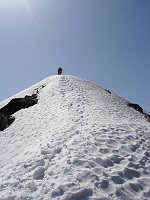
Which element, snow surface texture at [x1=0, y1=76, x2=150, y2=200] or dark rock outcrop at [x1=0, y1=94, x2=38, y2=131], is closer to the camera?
snow surface texture at [x1=0, y1=76, x2=150, y2=200]

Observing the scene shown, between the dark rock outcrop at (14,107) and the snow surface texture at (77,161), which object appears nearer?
the snow surface texture at (77,161)

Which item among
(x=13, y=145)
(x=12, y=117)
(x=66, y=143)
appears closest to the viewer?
(x=66, y=143)

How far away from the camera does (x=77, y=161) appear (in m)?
12.3

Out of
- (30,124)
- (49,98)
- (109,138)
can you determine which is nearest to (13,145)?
(30,124)

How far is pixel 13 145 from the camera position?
1839 cm

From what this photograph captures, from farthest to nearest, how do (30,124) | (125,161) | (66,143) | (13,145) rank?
(30,124), (13,145), (66,143), (125,161)

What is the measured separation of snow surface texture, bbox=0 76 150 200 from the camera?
10.4m

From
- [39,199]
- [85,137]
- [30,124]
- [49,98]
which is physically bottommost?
[39,199]

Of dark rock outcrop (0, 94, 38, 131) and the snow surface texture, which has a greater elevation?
dark rock outcrop (0, 94, 38, 131)

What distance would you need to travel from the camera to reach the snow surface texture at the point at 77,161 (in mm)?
10370

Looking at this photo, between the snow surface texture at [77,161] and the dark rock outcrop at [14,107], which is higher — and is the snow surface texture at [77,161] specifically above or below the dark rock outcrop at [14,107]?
below

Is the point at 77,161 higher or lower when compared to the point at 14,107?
lower

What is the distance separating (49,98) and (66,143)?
48.4 ft

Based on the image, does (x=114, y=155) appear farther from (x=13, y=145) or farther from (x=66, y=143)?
(x=13, y=145)
